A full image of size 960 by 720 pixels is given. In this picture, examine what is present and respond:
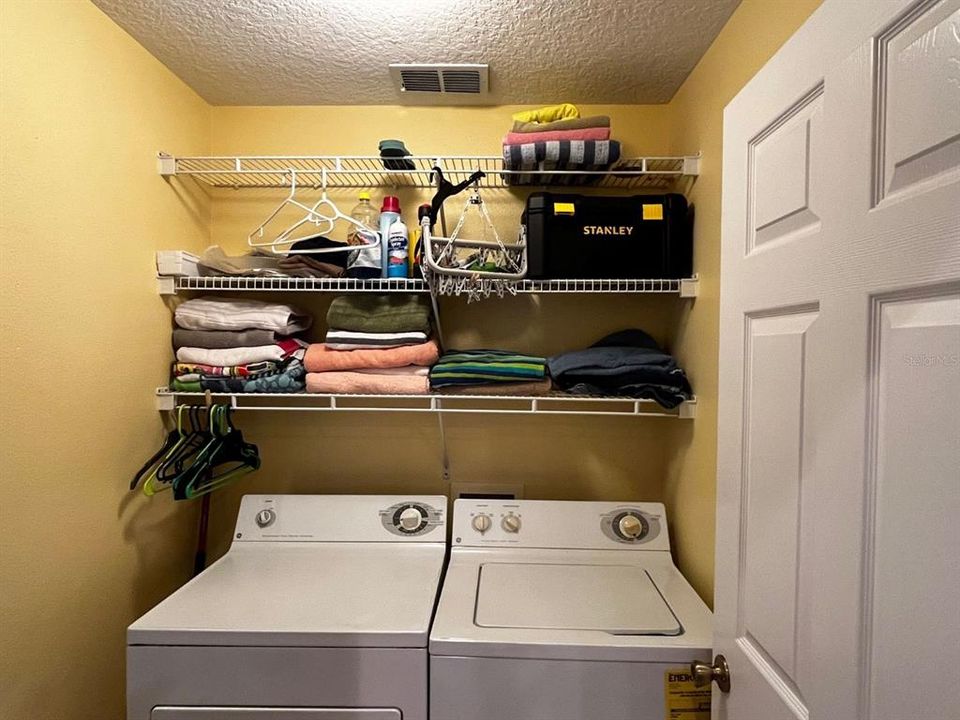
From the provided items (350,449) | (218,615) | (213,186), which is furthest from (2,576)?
(213,186)

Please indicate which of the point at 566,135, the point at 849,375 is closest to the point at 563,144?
the point at 566,135

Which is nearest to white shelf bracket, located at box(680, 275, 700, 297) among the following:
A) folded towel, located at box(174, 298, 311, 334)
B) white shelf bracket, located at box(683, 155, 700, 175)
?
white shelf bracket, located at box(683, 155, 700, 175)

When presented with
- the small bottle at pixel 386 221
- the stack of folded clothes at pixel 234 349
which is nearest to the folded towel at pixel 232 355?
the stack of folded clothes at pixel 234 349

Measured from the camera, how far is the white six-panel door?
516mm

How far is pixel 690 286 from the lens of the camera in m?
1.48

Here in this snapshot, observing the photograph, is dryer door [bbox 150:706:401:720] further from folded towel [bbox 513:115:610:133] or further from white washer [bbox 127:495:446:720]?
folded towel [bbox 513:115:610:133]

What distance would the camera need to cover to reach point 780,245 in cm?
80

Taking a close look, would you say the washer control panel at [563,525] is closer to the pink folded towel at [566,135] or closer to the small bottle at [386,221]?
the small bottle at [386,221]

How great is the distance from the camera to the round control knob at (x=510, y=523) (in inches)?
63.1

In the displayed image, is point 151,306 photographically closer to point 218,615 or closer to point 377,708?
point 218,615

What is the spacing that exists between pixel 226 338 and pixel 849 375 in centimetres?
156

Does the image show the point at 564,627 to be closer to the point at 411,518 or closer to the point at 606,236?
the point at 411,518

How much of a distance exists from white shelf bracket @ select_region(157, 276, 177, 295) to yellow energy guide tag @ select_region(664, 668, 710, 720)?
1.67m

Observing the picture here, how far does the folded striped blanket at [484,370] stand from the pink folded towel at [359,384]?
83mm
